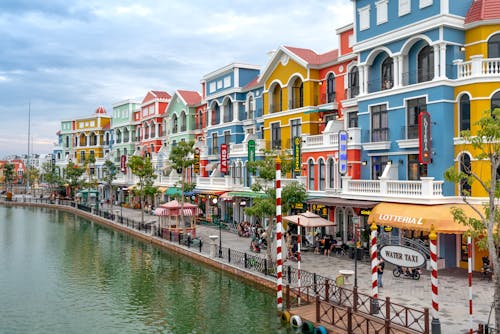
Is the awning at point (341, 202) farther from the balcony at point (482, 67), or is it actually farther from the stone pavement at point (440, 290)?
the balcony at point (482, 67)

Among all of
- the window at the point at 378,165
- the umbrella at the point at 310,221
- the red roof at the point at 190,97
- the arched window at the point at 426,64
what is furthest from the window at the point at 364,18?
the red roof at the point at 190,97

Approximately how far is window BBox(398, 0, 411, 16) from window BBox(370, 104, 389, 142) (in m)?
5.35

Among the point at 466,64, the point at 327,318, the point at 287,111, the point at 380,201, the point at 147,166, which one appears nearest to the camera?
the point at 327,318

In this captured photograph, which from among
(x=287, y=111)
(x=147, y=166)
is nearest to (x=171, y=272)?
(x=287, y=111)

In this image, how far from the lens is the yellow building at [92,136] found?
268 feet

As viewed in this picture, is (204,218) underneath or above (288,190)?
underneath

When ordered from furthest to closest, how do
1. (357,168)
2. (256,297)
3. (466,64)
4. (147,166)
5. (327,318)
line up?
(147,166) → (357,168) → (466,64) → (256,297) → (327,318)

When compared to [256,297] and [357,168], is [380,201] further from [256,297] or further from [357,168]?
[256,297]

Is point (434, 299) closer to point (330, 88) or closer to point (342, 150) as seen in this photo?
point (342, 150)

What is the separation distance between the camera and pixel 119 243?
3941 centimetres

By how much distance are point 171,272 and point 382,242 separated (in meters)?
12.7

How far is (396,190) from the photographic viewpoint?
25.8m

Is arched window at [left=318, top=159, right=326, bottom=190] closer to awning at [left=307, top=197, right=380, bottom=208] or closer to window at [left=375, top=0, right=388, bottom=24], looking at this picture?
awning at [left=307, top=197, right=380, bottom=208]

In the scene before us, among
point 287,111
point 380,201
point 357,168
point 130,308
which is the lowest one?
point 130,308
